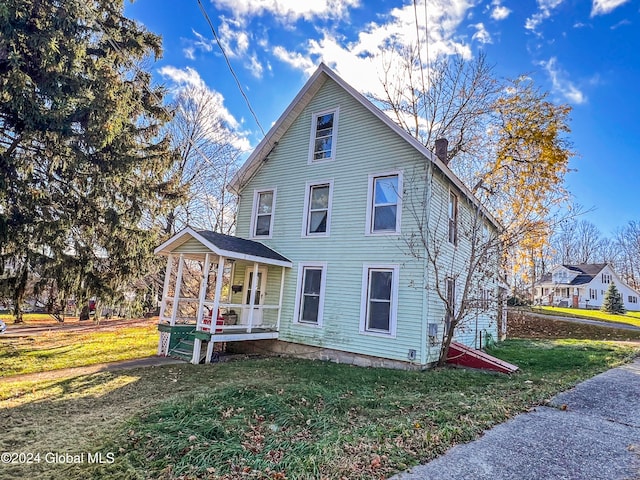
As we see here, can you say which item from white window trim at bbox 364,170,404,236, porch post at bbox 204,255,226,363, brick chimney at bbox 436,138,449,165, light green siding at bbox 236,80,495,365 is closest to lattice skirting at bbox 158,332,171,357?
porch post at bbox 204,255,226,363

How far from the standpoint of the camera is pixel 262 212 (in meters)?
12.4

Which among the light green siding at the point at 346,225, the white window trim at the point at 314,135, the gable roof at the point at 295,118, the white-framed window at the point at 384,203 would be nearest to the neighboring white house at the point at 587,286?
the gable roof at the point at 295,118

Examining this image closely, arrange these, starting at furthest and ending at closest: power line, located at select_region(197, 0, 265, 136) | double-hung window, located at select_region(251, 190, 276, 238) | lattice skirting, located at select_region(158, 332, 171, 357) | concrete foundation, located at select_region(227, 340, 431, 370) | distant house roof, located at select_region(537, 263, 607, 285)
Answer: distant house roof, located at select_region(537, 263, 607, 285), double-hung window, located at select_region(251, 190, 276, 238), lattice skirting, located at select_region(158, 332, 171, 357), concrete foundation, located at select_region(227, 340, 431, 370), power line, located at select_region(197, 0, 265, 136)

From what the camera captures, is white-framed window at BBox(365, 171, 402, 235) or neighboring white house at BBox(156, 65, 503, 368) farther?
→ white-framed window at BBox(365, 171, 402, 235)

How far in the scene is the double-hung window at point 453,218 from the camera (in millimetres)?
10843

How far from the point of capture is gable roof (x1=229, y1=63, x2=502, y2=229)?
33.7 ft

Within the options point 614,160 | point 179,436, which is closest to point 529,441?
point 179,436

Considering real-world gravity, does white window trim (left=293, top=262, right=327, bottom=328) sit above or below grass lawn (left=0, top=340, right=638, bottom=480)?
above

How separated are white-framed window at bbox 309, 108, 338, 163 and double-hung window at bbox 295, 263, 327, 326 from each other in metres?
3.50

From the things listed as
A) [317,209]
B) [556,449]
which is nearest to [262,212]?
[317,209]

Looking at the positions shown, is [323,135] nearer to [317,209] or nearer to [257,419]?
[317,209]

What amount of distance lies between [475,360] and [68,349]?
1164cm

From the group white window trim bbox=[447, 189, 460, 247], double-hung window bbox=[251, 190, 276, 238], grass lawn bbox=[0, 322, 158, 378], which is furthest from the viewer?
double-hung window bbox=[251, 190, 276, 238]

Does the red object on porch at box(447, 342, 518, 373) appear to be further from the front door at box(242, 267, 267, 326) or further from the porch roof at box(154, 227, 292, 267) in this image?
Result: the front door at box(242, 267, 267, 326)
